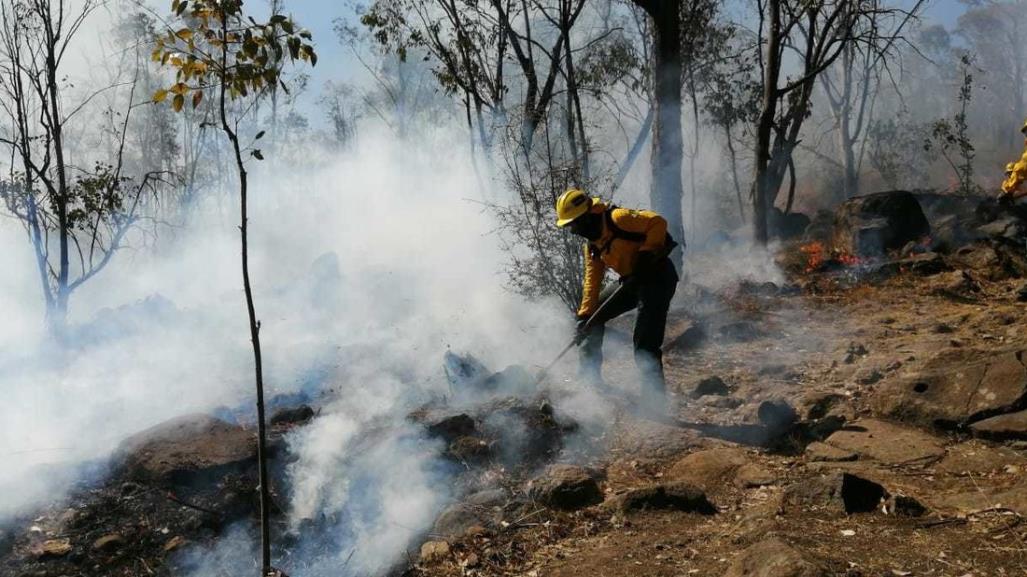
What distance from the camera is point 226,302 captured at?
11.7 m

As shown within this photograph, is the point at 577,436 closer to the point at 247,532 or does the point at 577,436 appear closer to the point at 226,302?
the point at 247,532

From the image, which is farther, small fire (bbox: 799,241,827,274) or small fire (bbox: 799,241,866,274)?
small fire (bbox: 799,241,827,274)

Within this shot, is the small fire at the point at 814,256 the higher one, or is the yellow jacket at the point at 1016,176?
the yellow jacket at the point at 1016,176

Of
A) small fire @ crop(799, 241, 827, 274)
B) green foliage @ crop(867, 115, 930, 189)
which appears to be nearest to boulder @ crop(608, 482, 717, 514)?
small fire @ crop(799, 241, 827, 274)

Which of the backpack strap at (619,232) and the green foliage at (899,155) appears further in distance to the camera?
the green foliage at (899,155)

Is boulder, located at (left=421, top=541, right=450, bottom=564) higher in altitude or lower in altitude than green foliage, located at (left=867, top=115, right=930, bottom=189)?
lower

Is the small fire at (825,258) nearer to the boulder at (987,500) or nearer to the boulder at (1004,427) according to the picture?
the boulder at (1004,427)

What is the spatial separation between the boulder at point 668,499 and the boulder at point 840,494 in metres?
0.43

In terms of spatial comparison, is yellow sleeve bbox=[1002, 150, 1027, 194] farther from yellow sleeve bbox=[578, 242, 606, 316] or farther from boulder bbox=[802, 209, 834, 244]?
boulder bbox=[802, 209, 834, 244]

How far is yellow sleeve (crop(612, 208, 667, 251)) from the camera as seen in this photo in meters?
5.12

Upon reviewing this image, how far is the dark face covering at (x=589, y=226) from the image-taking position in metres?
5.16

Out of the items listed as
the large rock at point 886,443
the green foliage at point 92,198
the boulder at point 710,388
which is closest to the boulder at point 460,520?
the large rock at point 886,443

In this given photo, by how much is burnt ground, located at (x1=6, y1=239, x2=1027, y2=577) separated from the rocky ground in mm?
13

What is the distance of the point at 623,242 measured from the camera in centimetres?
525
